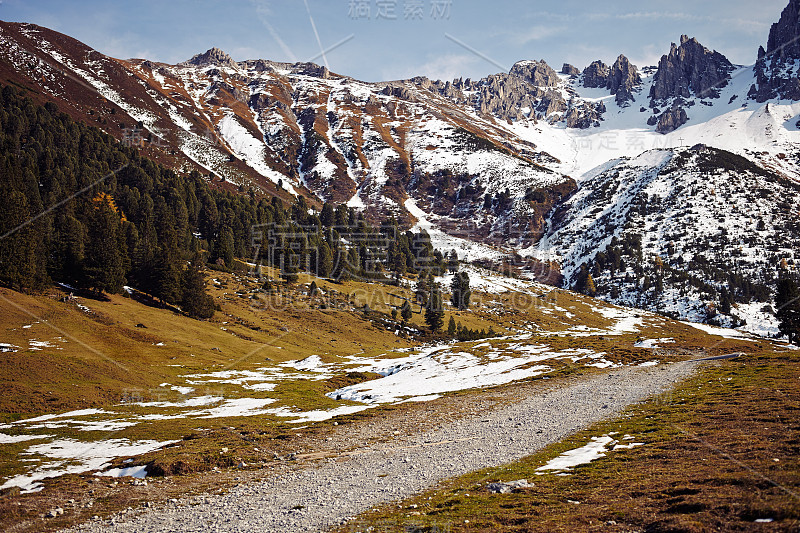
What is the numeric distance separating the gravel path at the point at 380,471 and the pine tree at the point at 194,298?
70.4 meters

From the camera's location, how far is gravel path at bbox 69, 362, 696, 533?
57.3ft

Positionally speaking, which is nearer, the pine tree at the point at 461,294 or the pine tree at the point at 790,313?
the pine tree at the point at 790,313

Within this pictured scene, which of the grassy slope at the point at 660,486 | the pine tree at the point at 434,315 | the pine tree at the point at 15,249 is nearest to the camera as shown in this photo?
the grassy slope at the point at 660,486

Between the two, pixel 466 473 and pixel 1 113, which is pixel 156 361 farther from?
pixel 1 113

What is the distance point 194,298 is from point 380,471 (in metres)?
77.2

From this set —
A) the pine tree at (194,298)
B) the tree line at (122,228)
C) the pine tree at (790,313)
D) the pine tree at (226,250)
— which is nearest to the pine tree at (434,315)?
the tree line at (122,228)

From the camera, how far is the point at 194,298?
292 feet

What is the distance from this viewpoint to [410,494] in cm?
1956

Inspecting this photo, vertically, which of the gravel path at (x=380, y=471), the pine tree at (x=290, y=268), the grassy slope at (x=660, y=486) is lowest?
the gravel path at (x=380, y=471)

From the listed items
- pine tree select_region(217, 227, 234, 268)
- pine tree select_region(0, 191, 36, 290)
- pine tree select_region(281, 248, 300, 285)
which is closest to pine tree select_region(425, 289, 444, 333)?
pine tree select_region(281, 248, 300, 285)

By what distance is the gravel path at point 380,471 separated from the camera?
17.5m

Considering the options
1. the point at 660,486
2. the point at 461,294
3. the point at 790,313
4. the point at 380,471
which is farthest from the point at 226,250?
the point at 790,313

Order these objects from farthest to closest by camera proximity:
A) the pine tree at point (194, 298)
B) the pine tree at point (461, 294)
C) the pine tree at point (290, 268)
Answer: the pine tree at point (461, 294)
the pine tree at point (290, 268)
the pine tree at point (194, 298)

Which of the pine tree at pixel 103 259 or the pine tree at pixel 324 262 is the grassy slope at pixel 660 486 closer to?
the pine tree at pixel 103 259
